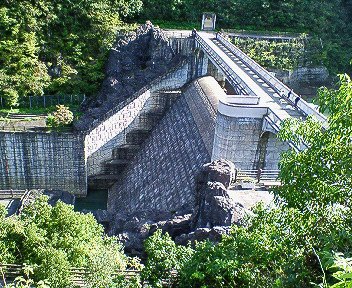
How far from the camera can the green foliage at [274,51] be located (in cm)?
3881

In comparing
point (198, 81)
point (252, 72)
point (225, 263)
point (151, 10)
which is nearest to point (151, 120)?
point (198, 81)

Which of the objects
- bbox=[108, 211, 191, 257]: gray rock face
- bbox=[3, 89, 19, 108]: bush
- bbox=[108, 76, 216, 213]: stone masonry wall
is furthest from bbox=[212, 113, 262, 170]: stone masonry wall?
bbox=[3, 89, 19, 108]: bush

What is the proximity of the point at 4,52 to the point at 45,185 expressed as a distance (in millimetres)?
10362

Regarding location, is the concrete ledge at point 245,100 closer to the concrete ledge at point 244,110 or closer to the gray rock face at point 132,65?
the concrete ledge at point 244,110

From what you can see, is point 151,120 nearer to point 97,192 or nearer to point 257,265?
point 97,192

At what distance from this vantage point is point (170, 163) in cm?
2464

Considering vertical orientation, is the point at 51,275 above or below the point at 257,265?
below

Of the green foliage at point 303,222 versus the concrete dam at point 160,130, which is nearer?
the green foliage at point 303,222

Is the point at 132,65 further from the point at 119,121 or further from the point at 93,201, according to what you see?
the point at 93,201

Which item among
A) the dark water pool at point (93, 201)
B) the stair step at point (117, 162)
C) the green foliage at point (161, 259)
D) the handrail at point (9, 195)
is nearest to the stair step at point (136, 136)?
the stair step at point (117, 162)

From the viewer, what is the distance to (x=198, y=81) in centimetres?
3067

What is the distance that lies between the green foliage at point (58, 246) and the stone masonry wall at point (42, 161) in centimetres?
1357

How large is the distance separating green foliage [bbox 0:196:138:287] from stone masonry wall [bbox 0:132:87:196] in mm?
13573

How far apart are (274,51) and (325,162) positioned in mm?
35064
